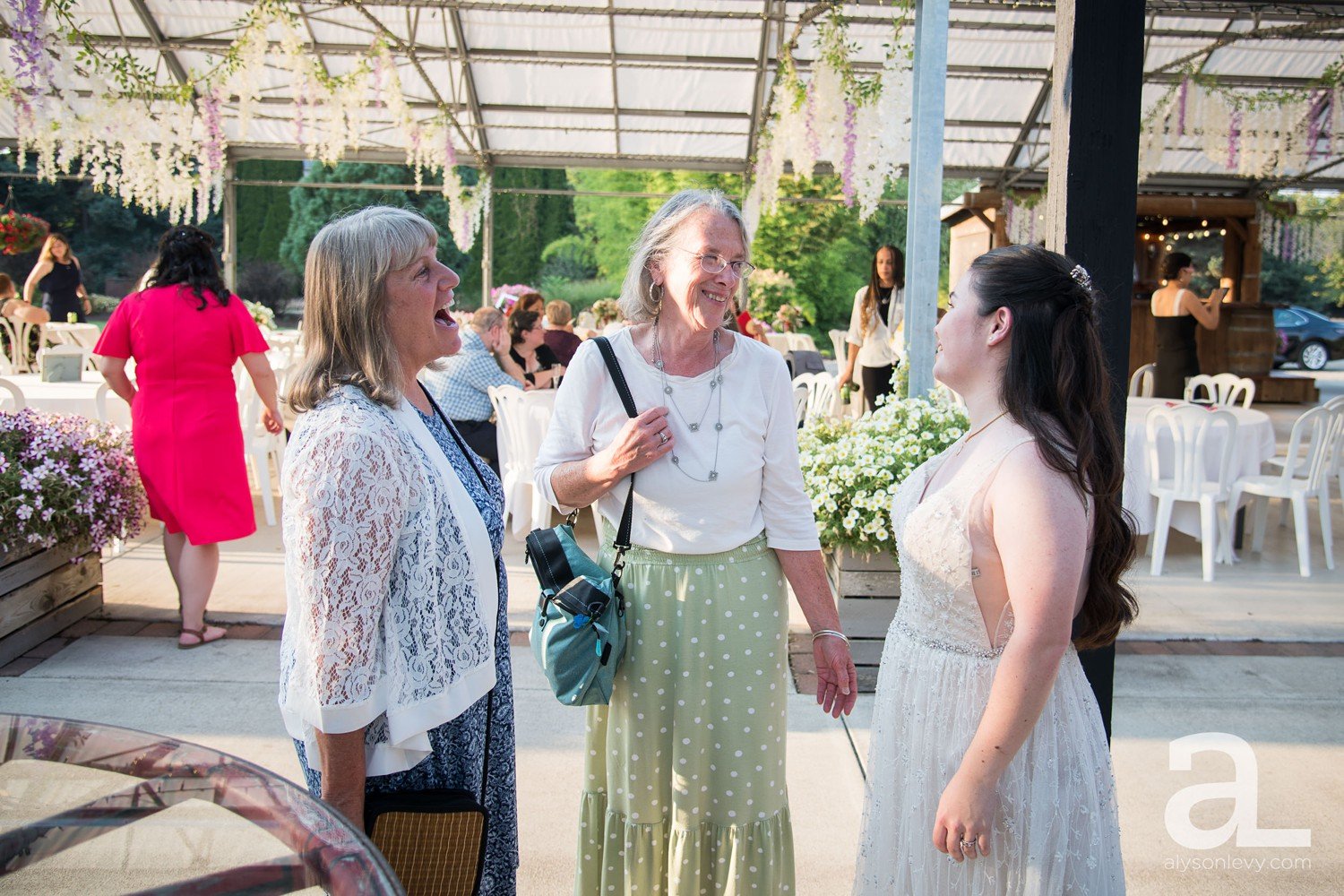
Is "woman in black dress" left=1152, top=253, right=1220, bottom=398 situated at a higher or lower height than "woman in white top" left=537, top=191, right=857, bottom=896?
higher

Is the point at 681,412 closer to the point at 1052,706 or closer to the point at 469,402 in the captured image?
the point at 1052,706

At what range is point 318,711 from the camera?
1.43 meters

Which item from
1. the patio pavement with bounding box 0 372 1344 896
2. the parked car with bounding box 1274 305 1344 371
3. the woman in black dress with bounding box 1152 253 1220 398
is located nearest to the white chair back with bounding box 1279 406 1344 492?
the patio pavement with bounding box 0 372 1344 896

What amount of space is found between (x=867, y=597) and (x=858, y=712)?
0.43 m

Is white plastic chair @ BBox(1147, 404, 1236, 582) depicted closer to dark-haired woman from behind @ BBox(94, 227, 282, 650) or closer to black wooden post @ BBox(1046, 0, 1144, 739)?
black wooden post @ BBox(1046, 0, 1144, 739)

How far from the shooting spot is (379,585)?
145 centimetres

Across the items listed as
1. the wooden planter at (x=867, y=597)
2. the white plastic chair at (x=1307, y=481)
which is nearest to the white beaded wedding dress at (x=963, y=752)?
the wooden planter at (x=867, y=597)

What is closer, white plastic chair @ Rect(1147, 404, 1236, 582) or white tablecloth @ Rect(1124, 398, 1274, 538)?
white plastic chair @ Rect(1147, 404, 1236, 582)

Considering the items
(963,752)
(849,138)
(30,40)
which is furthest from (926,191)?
(30,40)

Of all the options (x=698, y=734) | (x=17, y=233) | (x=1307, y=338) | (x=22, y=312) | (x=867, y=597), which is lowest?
(x=867, y=597)

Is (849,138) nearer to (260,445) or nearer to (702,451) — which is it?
(260,445)

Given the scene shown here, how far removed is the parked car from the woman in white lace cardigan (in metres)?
24.3

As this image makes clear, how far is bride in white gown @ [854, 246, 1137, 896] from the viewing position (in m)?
1.40

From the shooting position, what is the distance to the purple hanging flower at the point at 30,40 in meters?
6.67
